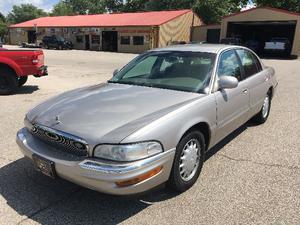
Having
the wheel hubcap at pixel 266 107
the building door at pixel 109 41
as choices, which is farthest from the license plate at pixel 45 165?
the building door at pixel 109 41

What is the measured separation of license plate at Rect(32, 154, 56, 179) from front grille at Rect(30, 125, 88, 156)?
176mm

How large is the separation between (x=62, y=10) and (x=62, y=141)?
100 meters

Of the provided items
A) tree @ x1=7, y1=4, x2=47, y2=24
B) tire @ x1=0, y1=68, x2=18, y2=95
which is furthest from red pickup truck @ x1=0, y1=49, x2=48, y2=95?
tree @ x1=7, y1=4, x2=47, y2=24

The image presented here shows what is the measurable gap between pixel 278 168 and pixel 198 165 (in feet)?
4.11

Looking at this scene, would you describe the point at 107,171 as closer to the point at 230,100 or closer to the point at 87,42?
the point at 230,100

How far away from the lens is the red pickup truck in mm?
8961

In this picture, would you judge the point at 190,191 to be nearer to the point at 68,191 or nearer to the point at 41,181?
the point at 68,191

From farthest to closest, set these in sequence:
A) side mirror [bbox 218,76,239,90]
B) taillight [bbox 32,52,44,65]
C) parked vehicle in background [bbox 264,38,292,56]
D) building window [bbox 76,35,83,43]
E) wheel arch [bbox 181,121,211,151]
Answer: building window [bbox 76,35,83,43] → parked vehicle in background [bbox 264,38,292,56] → taillight [bbox 32,52,44,65] → side mirror [bbox 218,76,239,90] → wheel arch [bbox 181,121,211,151]

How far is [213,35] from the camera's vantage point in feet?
127

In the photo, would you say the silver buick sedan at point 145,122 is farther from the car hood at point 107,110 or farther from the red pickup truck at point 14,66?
the red pickup truck at point 14,66

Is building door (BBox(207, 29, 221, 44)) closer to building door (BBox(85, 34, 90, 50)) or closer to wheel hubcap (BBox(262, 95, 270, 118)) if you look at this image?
building door (BBox(85, 34, 90, 50))

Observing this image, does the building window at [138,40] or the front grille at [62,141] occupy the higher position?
the building window at [138,40]

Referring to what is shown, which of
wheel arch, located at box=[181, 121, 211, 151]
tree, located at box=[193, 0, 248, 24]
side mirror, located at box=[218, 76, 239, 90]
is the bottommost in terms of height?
wheel arch, located at box=[181, 121, 211, 151]

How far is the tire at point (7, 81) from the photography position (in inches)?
356
